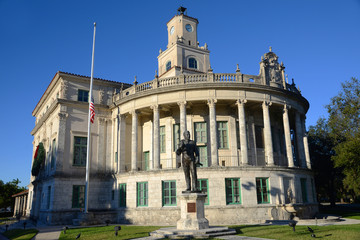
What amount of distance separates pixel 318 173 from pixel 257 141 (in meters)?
19.0

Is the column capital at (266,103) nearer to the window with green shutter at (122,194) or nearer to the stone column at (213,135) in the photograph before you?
the stone column at (213,135)

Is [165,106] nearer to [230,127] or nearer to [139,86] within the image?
[139,86]

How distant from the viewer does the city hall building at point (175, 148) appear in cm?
2497

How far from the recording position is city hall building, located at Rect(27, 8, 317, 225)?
2497 centimetres

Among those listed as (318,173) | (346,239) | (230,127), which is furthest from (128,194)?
(318,173)

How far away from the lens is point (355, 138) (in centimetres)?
2572

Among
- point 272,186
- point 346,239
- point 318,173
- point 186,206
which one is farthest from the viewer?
point 318,173

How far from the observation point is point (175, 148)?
2884 cm

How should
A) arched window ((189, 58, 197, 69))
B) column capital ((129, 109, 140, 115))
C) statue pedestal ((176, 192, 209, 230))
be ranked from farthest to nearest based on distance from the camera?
arched window ((189, 58, 197, 69))
column capital ((129, 109, 140, 115))
statue pedestal ((176, 192, 209, 230))

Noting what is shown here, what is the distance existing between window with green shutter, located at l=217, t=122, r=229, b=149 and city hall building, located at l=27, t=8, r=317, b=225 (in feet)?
0.30

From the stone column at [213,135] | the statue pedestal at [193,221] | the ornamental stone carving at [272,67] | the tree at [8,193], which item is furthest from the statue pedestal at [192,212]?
the tree at [8,193]

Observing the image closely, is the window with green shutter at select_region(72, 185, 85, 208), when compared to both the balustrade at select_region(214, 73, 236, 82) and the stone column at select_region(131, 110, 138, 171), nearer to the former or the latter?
the stone column at select_region(131, 110, 138, 171)

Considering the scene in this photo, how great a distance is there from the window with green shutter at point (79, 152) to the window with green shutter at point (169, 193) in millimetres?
9263

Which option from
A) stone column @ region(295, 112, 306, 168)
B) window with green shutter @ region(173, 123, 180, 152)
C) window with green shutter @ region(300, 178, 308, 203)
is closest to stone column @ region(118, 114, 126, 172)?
window with green shutter @ region(173, 123, 180, 152)
